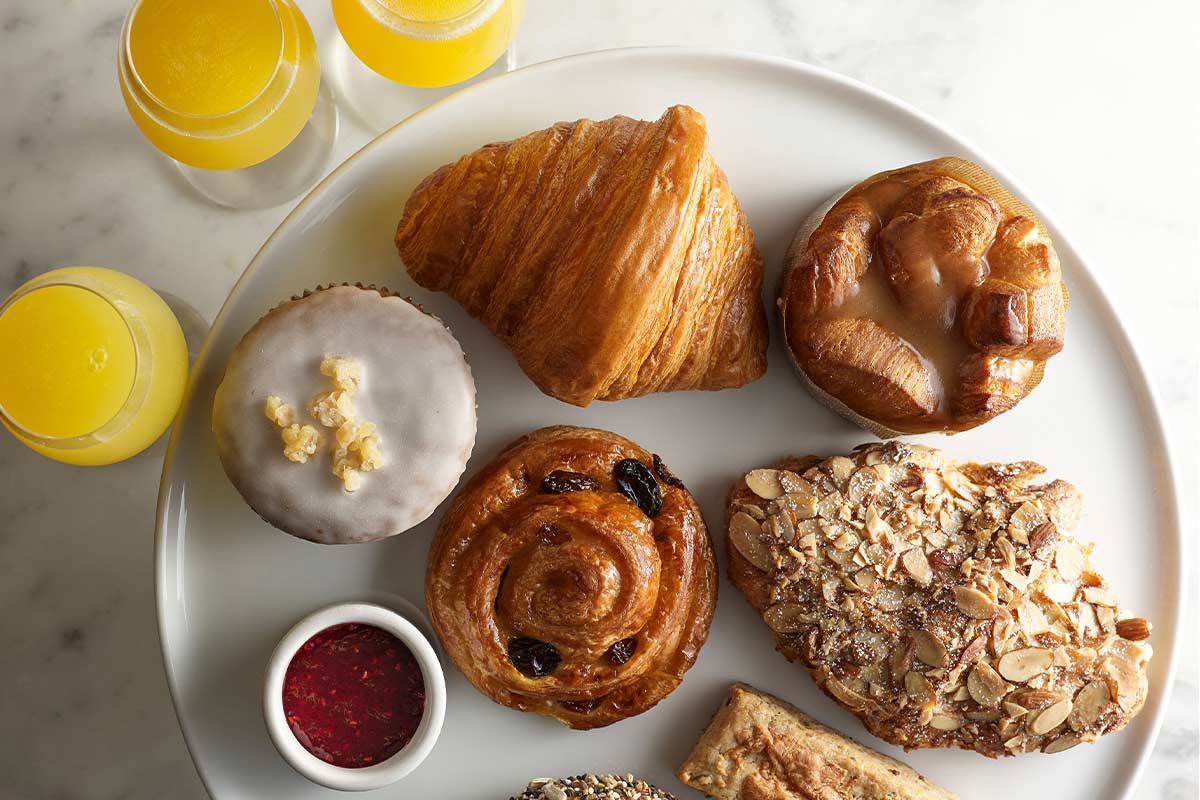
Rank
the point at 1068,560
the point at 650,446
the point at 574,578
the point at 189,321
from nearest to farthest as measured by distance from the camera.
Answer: the point at 574,578, the point at 1068,560, the point at 650,446, the point at 189,321

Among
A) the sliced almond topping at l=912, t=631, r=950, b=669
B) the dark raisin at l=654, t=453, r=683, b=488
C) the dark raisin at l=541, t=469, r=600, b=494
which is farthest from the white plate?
the sliced almond topping at l=912, t=631, r=950, b=669

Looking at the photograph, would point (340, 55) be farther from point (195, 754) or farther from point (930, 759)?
point (930, 759)

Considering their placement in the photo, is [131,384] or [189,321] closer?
[131,384]

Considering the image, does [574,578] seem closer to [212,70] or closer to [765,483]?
[765,483]

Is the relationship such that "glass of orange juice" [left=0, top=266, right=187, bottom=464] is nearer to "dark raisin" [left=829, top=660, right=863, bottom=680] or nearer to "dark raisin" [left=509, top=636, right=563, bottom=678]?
"dark raisin" [left=509, top=636, right=563, bottom=678]

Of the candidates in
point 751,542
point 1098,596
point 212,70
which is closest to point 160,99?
point 212,70

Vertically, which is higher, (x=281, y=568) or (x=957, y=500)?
(x=957, y=500)

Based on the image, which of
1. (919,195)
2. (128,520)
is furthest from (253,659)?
(919,195)

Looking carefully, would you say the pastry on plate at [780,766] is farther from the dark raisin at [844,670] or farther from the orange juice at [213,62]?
the orange juice at [213,62]
